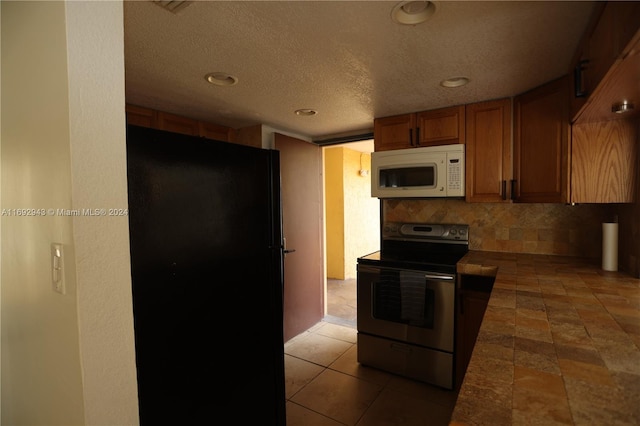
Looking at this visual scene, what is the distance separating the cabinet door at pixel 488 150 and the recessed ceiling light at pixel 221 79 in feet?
5.58

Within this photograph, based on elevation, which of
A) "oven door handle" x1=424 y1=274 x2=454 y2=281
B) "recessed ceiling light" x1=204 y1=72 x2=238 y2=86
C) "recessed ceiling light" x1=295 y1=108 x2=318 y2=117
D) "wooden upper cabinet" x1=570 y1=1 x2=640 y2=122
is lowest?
"oven door handle" x1=424 y1=274 x2=454 y2=281

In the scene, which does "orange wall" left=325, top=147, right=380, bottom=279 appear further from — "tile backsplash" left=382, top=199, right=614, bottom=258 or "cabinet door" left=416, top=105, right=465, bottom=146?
"cabinet door" left=416, top=105, right=465, bottom=146

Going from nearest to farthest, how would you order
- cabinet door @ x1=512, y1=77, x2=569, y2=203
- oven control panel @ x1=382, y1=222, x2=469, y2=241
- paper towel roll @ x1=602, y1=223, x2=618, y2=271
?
paper towel roll @ x1=602, y1=223, x2=618, y2=271 < cabinet door @ x1=512, y1=77, x2=569, y2=203 < oven control panel @ x1=382, y1=222, x2=469, y2=241

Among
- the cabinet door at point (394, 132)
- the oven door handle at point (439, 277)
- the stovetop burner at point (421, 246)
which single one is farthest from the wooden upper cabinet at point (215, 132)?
the oven door handle at point (439, 277)

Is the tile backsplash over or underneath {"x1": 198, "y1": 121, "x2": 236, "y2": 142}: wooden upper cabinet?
underneath

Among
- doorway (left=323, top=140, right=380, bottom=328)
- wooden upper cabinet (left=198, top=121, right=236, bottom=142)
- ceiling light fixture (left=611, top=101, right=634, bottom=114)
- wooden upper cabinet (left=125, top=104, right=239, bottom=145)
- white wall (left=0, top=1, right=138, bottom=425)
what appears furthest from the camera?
doorway (left=323, top=140, right=380, bottom=328)

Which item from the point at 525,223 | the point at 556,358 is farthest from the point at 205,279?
the point at 525,223

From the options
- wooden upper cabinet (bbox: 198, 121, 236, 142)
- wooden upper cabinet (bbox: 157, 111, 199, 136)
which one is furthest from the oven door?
wooden upper cabinet (bbox: 157, 111, 199, 136)

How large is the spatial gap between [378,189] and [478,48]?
133 centimetres

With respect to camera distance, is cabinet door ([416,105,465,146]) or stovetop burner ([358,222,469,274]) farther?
cabinet door ([416,105,465,146])

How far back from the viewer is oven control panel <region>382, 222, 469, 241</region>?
2.62m

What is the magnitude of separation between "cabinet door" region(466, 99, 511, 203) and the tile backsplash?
0.28 meters

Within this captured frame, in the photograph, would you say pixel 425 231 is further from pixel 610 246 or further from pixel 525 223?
pixel 610 246

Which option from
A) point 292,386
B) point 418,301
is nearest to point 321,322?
point 292,386
